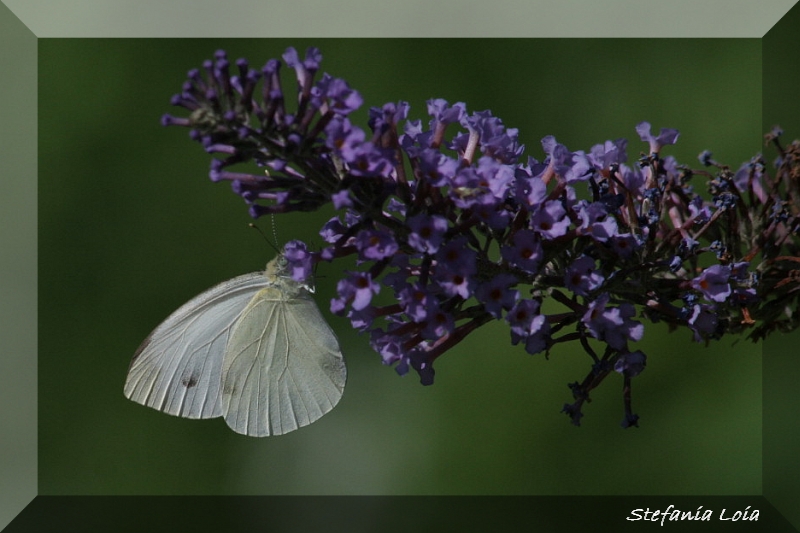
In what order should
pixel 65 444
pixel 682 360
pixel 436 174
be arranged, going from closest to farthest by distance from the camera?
pixel 436 174 < pixel 682 360 < pixel 65 444

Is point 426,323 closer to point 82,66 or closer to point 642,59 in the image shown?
point 642,59

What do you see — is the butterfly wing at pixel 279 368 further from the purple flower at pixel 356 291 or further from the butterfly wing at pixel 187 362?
the purple flower at pixel 356 291

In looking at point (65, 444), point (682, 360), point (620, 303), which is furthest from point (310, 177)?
point (65, 444)

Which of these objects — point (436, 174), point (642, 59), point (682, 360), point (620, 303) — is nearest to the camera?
point (436, 174)

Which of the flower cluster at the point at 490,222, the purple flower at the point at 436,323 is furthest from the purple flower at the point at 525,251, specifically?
the purple flower at the point at 436,323

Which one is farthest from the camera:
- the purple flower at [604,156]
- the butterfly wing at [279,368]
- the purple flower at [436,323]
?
the butterfly wing at [279,368]

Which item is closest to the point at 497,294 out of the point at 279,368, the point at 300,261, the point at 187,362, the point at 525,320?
the point at 525,320

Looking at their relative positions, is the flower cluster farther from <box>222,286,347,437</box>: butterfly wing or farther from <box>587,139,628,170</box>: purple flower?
<box>222,286,347,437</box>: butterfly wing

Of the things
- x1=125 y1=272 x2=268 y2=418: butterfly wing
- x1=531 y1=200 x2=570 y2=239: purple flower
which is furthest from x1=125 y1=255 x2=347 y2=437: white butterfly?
x1=531 y1=200 x2=570 y2=239: purple flower
